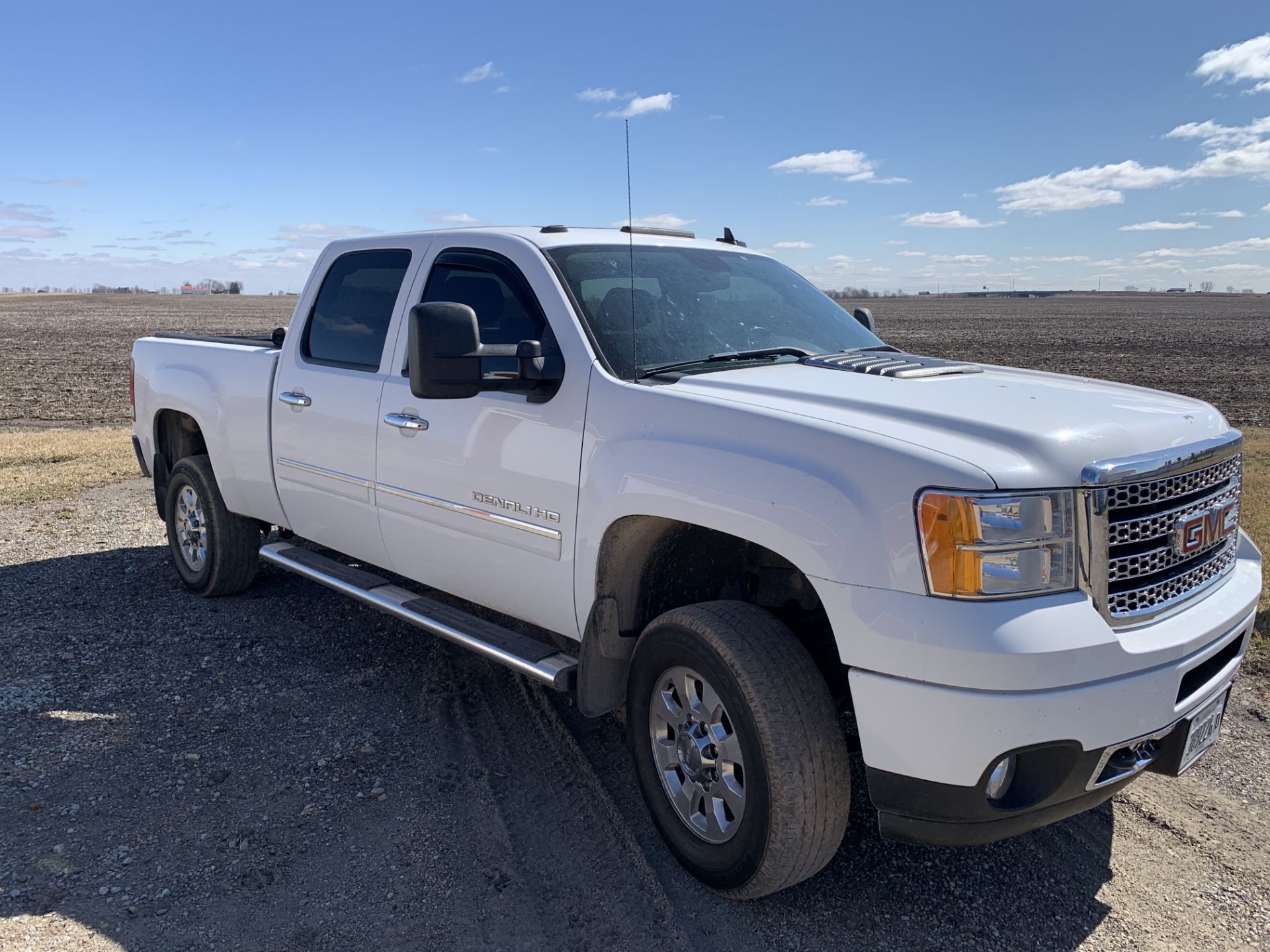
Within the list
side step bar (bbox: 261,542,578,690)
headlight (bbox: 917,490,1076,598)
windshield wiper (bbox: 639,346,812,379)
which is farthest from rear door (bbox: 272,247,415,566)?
headlight (bbox: 917,490,1076,598)

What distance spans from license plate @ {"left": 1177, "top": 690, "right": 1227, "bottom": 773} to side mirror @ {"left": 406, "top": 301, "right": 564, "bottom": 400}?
90.5 inches

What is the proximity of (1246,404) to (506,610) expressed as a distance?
55.5ft

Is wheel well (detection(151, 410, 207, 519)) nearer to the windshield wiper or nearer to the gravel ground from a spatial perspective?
the gravel ground

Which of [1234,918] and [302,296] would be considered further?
[302,296]

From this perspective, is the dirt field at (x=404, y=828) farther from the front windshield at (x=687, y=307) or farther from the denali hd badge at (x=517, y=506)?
the front windshield at (x=687, y=307)

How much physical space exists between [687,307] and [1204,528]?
2.00m

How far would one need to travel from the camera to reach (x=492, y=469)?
3863 millimetres

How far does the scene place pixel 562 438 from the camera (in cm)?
358

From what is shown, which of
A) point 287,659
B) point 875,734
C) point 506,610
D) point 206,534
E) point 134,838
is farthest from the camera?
point 206,534

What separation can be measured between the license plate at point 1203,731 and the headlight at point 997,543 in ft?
2.34

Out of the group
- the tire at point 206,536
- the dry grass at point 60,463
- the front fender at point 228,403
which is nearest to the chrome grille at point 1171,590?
the front fender at point 228,403

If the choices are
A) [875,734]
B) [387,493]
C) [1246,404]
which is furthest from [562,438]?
[1246,404]

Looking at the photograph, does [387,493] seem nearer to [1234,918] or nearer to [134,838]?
[134,838]

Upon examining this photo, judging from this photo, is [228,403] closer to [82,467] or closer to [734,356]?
[734,356]
